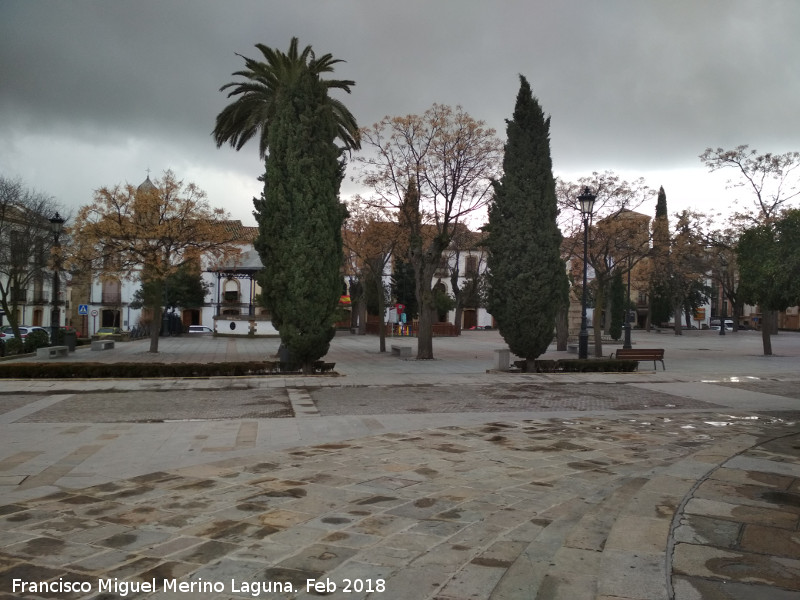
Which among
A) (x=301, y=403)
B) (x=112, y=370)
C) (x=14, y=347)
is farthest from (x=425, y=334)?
(x=14, y=347)

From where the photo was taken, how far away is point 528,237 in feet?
62.8

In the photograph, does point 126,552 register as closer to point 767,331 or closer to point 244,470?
point 244,470

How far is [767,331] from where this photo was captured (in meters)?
29.4

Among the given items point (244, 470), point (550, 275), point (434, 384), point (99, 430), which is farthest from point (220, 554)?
point (550, 275)

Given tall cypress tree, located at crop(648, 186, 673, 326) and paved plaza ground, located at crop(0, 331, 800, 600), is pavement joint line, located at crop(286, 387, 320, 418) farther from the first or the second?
tall cypress tree, located at crop(648, 186, 673, 326)

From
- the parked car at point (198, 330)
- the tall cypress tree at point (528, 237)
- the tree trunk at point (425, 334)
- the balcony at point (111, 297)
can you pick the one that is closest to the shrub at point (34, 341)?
the tree trunk at point (425, 334)

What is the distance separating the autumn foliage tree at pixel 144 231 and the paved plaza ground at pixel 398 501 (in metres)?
14.1

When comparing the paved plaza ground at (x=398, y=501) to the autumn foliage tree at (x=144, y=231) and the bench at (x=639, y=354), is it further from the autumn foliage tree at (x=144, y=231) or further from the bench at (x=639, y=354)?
the autumn foliage tree at (x=144, y=231)

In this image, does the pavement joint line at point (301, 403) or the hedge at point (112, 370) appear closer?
the pavement joint line at point (301, 403)

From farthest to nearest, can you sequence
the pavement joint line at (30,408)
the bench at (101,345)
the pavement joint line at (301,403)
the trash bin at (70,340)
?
1. the bench at (101,345)
2. the trash bin at (70,340)
3. the pavement joint line at (301,403)
4. the pavement joint line at (30,408)

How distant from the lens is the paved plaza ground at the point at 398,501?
3.70 m

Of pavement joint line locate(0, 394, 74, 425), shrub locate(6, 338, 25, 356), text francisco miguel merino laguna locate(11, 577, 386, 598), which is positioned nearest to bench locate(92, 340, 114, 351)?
shrub locate(6, 338, 25, 356)

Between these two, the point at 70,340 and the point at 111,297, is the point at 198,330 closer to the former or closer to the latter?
the point at 111,297

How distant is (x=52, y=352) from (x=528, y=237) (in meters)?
19.7
